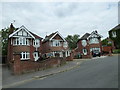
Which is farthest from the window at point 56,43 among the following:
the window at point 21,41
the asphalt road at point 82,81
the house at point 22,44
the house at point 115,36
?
the house at point 115,36

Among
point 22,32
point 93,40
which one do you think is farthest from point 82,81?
point 93,40

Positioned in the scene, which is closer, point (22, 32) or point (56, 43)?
point (22, 32)

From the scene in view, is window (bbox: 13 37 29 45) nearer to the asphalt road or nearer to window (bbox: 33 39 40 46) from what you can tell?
window (bbox: 33 39 40 46)

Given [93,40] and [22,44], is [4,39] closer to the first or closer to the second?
[22,44]

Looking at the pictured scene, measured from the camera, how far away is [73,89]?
862cm

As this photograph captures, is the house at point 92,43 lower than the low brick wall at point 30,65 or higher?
higher

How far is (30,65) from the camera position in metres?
18.7

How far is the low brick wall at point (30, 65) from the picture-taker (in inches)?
682

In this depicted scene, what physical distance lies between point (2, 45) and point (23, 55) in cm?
1692

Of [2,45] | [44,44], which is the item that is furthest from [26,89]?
[2,45]

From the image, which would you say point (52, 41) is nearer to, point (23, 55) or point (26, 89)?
point (23, 55)

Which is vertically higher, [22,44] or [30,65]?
[22,44]

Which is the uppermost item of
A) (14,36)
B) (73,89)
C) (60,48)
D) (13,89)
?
(14,36)

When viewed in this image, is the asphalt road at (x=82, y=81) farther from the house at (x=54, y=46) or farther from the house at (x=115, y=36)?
the house at (x=115, y=36)
